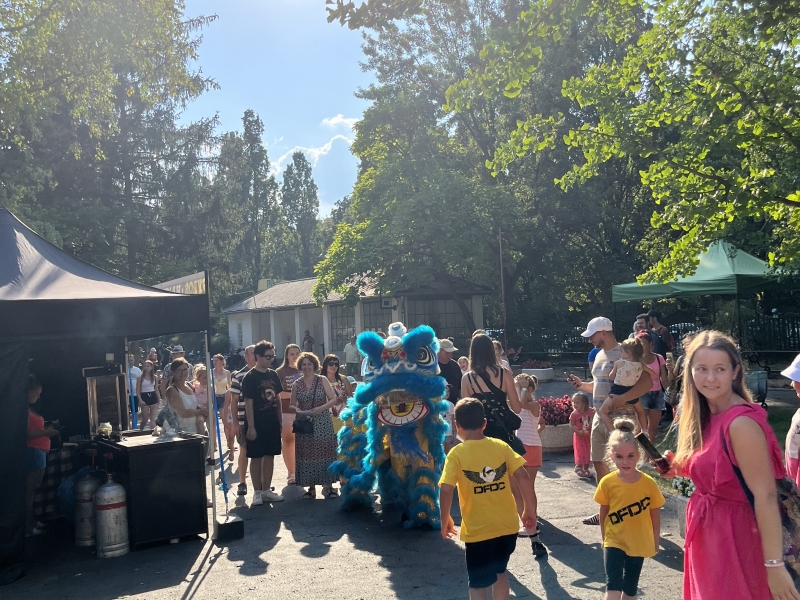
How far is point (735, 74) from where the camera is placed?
9.12m

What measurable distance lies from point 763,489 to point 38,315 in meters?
5.71

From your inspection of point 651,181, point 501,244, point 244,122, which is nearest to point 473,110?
point 501,244

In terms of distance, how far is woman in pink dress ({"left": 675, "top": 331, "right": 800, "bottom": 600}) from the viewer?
2635 mm

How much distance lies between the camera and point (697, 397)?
116 inches

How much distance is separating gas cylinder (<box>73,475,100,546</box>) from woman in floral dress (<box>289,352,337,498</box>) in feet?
7.75

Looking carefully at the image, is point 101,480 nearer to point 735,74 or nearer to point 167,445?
point 167,445

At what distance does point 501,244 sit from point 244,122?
46.8 m

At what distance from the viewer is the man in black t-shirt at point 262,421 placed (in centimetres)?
852

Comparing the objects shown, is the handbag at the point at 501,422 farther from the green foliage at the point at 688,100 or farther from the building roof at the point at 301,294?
the building roof at the point at 301,294

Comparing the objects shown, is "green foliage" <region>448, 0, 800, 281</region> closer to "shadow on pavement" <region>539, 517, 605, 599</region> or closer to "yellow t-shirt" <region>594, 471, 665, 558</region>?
"shadow on pavement" <region>539, 517, 605, 599</region>

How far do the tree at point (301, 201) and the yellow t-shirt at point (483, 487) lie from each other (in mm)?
72187

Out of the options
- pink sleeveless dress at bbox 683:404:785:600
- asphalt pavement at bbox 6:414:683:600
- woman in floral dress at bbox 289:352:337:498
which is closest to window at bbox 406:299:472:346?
woman in floral dress at bbox 289:352:337:498

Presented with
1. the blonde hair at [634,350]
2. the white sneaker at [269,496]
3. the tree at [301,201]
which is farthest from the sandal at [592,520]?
the tree at [301,201]

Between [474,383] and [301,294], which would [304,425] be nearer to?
[474,383]
